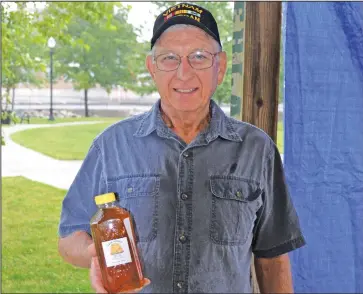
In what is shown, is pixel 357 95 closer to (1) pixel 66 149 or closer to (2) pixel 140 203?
(2) pixel 140 203

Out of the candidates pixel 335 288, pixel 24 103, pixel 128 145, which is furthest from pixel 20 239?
pixel 24 103

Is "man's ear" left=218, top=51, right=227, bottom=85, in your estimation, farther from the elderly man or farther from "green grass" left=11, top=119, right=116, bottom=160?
"green grass" left=11, top=119, right=116, bottom=160

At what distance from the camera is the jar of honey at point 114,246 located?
1.06 m

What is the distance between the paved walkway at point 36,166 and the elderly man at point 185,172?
5046 millimetres

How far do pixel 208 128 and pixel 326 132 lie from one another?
0.67 m

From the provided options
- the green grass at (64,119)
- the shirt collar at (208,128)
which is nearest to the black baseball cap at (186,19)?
the shirt collar at (208,128)

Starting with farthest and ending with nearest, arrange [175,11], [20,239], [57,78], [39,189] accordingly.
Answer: [57,78] → [39,189] → [20,239] → [175,11]

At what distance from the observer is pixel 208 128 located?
1223mm

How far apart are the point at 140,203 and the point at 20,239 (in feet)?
12.5

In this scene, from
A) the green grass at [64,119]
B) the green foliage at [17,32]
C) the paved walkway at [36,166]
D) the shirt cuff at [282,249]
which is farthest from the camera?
the green grass at [64,119]

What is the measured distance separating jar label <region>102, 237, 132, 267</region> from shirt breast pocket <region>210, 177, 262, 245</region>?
23 cm

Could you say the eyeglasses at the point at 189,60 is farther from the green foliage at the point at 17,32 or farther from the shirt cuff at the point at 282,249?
the green foliage at the point at 17,32

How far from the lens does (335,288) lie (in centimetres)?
184

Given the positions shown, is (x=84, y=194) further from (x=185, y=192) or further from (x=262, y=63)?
(x=262, y=63)
